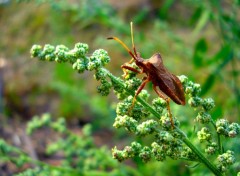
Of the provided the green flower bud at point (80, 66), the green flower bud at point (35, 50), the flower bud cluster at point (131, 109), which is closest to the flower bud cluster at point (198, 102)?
the flower bud cluster at point (131, 109)

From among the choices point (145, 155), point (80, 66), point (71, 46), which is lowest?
point (145, 155)

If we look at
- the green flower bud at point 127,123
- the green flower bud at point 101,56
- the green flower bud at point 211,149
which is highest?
the green flower bud at point 101,56

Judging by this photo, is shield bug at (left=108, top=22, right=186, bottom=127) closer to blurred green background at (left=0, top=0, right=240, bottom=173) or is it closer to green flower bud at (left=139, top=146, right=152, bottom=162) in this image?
green flower bud at (left=139, top=146, right=152, bottom=162)

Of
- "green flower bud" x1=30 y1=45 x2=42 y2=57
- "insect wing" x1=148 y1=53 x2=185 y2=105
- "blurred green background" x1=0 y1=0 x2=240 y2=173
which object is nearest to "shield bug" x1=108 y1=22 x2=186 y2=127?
"insect wing" x1=148 y1=53 x2=185 y2=105

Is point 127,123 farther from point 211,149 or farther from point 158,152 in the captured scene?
point 211,149

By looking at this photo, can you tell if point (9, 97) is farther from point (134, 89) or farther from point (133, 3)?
point (134, 89)

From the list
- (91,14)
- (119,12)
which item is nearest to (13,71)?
(119,12)

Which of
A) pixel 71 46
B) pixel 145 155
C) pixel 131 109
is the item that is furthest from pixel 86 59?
pixel 71 46

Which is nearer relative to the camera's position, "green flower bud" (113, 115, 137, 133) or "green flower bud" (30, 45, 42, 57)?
"green flower bud" (113, 115, 137, 133)

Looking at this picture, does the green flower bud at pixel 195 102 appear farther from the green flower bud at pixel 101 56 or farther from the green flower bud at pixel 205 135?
the green flower bud at pixel 101 56

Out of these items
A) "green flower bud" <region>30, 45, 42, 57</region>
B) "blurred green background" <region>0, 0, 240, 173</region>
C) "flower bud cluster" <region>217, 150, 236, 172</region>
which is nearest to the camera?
"flower bud cluster" <region>217, 150, 236, 172</region>

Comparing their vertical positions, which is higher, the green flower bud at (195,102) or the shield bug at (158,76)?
the shield bug at (158,76)
